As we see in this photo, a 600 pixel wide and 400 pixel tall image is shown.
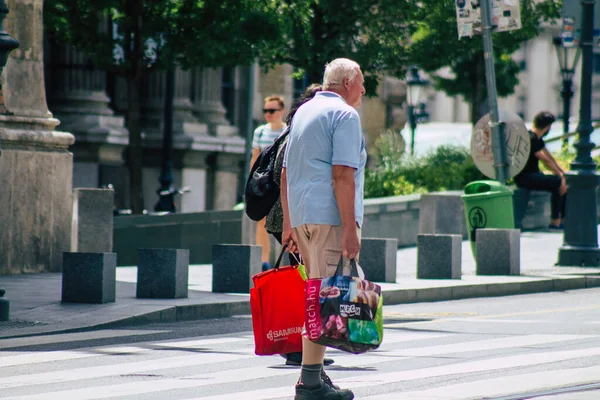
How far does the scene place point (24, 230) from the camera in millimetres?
15961

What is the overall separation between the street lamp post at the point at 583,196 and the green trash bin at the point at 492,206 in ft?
3.00

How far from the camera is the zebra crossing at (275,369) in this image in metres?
8.12

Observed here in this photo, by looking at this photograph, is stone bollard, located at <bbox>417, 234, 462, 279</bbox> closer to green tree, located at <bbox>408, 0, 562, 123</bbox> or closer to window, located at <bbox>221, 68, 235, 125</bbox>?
green tree, located at <bbox>408, 0, 562, 123</bbox>

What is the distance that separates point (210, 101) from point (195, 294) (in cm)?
1799

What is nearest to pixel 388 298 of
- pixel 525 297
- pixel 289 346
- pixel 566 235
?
pixel 525 297

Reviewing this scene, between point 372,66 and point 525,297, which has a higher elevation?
point 372,66

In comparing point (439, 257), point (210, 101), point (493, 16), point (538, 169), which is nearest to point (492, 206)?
point (439, 257)

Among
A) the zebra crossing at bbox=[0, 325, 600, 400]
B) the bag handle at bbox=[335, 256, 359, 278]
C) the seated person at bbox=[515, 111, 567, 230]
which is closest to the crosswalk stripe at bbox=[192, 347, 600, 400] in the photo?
the zebra crossing at bbox=[0, 325, 600, 400]

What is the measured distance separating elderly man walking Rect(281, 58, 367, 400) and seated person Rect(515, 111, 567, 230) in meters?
12.9

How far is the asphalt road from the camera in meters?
8.12

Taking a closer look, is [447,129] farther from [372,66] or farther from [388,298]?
[388,298]

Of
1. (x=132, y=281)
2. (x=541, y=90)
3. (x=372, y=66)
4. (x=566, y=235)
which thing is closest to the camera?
(x=132, y=281)

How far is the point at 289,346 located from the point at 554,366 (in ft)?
6.10

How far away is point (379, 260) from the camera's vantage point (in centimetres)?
1535
